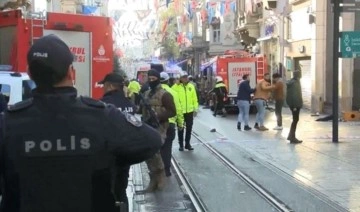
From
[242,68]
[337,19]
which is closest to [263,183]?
[337,19]

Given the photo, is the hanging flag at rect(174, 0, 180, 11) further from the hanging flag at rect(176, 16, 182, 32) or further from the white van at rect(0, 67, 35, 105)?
the white van at rect(0, 67, 35, 105)

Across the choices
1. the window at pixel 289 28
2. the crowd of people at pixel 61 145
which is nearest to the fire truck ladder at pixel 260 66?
the window at pixel 289 28

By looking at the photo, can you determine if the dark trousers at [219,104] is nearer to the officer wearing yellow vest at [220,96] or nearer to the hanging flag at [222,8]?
the officer wearing yellow vest at [220,96]

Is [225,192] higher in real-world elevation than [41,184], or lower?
lower

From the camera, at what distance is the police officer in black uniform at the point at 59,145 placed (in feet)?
8.20

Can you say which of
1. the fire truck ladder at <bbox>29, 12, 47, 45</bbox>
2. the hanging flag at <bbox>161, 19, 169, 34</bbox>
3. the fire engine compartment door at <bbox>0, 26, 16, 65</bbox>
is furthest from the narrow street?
the hanging flag at <bbox>161, 19, 169, 34</bbox>

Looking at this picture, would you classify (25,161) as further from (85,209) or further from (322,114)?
(322,114)

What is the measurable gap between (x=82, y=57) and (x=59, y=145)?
36.2ft

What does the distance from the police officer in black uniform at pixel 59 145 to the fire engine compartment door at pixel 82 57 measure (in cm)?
1067

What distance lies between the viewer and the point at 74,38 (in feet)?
43.6

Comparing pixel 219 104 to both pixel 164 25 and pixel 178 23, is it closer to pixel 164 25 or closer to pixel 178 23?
pixel 178 23

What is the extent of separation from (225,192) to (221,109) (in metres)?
18.3

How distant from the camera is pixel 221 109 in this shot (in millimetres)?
27672

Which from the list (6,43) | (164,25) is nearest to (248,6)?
(6,43)
